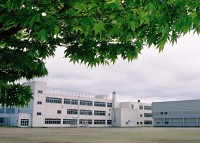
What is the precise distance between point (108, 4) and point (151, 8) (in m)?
0.62

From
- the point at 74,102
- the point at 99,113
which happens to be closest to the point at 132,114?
the point at 99,113

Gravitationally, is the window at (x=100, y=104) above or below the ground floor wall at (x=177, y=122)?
above

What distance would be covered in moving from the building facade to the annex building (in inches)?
417

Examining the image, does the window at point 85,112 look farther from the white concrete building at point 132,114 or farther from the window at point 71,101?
the white concrete building at point 132,114

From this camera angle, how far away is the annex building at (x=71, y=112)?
289ft

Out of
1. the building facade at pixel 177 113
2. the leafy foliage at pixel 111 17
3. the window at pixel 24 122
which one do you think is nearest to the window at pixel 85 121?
the window at pixel 24 122

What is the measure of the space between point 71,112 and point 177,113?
38557 mm

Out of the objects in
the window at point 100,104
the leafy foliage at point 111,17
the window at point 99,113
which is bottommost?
the window at point 99,113

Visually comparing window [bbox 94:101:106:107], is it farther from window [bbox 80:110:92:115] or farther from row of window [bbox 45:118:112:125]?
row of window [bbox 45:118:112:125]

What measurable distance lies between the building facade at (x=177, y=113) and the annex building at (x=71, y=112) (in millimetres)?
10581

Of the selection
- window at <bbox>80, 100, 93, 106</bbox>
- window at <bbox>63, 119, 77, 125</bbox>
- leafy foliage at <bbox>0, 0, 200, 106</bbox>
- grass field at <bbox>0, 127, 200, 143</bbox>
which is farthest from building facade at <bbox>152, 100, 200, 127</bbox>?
leafy foliage at <bbox>0, 0, 200, 106</bbox>

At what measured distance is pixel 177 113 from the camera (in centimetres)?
10762

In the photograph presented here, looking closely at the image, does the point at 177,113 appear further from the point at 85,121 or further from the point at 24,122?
the point at 24,122

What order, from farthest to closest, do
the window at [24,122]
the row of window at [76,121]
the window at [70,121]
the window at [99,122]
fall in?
the window at [99,122] < the window at [70,121] < the row of window at [76,121] < the window at [24,122]
